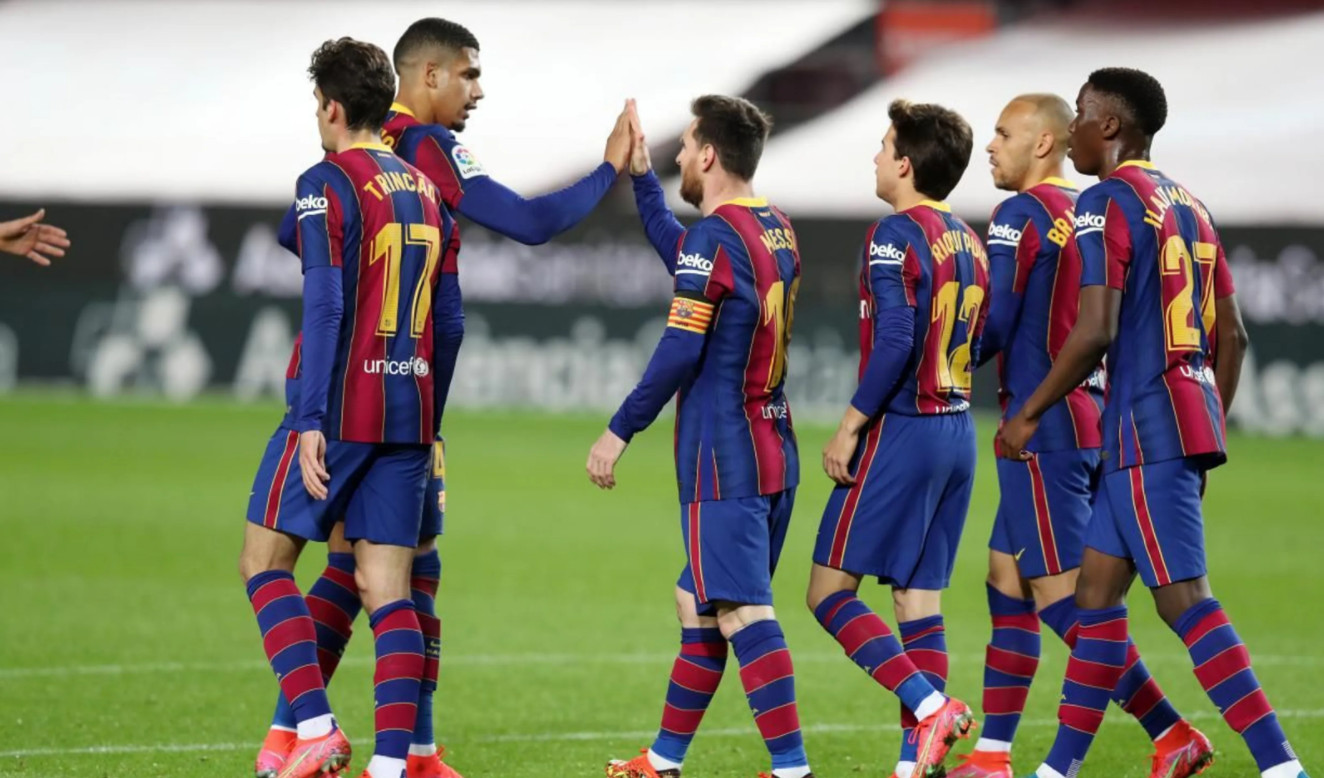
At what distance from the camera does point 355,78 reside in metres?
5.26

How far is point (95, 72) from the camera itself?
3131 cm

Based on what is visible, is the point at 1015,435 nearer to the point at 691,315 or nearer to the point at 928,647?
the point at 928,647

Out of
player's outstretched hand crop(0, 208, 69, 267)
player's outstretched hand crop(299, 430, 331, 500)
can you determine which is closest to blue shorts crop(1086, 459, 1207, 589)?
player's outstretched hand crop(299, 430, 331, 500)

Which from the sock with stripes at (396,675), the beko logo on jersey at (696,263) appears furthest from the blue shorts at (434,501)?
the beko logo on jersey at (696,263)

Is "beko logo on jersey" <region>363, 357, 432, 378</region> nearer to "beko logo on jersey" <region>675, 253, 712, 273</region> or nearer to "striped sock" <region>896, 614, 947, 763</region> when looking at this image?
"beko logo on jersey" <region>675, 253, 712, 273</region>

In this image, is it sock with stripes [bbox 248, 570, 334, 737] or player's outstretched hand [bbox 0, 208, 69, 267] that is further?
player's outstretched hand [bbox 0, 208, 69, 267]

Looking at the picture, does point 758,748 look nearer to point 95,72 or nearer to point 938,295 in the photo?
point 938,295

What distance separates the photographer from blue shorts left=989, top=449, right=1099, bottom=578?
19.1 ft

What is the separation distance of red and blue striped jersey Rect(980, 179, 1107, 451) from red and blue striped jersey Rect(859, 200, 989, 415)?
0.22 m

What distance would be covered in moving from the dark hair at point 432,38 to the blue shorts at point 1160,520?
244 cm

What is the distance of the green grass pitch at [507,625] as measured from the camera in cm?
627

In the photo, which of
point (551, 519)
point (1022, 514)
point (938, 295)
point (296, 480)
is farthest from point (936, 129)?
point (551, 519)

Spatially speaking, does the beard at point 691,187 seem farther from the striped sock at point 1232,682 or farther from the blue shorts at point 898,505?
the striped sock at point 1232,682

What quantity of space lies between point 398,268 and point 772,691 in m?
1.64
